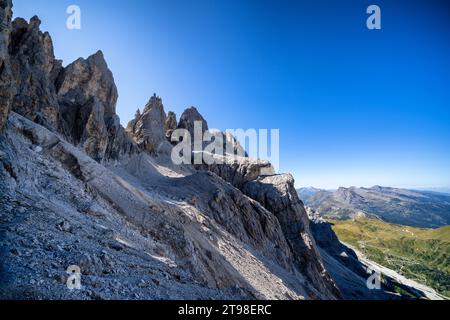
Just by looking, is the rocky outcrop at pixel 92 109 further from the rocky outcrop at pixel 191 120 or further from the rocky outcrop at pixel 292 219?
the rocky outcrop at pixel 191 120

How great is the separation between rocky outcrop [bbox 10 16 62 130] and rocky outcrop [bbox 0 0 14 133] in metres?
15.0

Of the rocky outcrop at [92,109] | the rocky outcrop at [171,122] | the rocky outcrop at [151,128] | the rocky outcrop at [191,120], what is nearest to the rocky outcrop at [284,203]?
the rocky outcrop at [151,128]

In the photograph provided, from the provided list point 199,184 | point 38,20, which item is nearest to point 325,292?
point 199,184

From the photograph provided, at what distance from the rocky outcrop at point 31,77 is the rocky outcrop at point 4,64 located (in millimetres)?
15022

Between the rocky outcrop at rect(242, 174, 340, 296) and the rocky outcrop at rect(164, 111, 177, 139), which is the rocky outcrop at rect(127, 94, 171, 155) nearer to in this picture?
the rocky outcrop at rect(164, 111, 177, 139)

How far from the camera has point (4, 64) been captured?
1923cm

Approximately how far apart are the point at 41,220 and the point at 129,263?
5.26 meters

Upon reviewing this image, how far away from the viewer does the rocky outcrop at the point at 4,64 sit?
732 inches

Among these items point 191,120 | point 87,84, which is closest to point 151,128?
point 87,84

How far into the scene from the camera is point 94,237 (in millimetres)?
14969

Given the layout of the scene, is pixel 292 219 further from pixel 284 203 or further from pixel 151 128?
pixel 151 128

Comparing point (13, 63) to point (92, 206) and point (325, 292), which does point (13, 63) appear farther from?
point (325, 292)

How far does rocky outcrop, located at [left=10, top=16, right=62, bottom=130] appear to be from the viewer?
112ft

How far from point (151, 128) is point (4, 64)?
2400 inches
